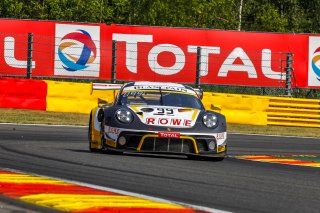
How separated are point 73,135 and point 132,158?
5487mm

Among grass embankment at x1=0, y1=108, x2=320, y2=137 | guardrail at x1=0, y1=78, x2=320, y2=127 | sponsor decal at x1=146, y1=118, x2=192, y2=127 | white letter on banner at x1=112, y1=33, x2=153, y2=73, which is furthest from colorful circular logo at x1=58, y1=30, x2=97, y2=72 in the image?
sponsor decal at x1=146, y1=118, x2=192, y2=127

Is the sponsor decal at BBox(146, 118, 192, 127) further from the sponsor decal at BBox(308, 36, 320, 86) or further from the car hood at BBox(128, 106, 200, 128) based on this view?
the sponsor decal at BBox(308, 36, 320, 86)

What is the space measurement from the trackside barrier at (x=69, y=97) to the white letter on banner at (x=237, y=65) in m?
4.57

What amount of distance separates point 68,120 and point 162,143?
10288 mm

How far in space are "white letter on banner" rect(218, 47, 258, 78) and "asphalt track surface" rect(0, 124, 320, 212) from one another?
1011 cm

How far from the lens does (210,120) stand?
13453mm

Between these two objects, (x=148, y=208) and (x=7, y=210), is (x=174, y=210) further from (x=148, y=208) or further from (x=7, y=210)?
(x=7, y=210)

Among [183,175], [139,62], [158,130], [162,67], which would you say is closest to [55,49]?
[139,62]

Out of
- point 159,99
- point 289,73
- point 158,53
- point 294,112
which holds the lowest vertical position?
point 294,112

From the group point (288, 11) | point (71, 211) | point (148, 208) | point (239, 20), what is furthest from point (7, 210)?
point (288, 11)

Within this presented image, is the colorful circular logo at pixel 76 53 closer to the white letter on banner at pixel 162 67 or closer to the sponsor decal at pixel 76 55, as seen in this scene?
the sponsor decal at pixel 76 55

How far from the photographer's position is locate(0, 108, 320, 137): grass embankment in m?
22.5

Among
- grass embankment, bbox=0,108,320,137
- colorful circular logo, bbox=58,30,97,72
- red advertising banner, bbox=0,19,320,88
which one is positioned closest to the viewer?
grass embankment, bbox=0,108,320,137

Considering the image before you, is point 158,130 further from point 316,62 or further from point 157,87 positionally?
point 316,62
